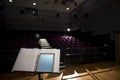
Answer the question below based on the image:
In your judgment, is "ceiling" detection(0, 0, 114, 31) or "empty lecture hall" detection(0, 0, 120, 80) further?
"ceiling" detection(0, 0, 114, 31)

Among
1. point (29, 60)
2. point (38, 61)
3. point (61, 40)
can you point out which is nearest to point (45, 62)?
point (38, 61)

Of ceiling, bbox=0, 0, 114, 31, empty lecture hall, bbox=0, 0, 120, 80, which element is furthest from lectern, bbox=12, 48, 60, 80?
ceiling, bbox=0, 0, 114, 31

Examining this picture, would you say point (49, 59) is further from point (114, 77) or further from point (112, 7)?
point (112, 7)

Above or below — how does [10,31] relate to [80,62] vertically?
above

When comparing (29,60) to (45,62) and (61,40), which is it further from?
(61,40)

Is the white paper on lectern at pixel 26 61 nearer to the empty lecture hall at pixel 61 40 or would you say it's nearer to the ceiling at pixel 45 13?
the empty lecture hall at pixel 61 40

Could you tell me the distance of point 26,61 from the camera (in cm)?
154

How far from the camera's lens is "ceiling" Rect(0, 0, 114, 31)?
6.91 meters

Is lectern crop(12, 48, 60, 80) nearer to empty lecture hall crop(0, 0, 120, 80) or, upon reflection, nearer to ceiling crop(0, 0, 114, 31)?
empty lecture hall crop(0, 0, 120, 80)

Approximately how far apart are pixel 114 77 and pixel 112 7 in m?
3.90

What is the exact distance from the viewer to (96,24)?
21.0ft

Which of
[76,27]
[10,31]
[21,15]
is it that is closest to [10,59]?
[10,31]

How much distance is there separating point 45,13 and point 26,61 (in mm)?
7247

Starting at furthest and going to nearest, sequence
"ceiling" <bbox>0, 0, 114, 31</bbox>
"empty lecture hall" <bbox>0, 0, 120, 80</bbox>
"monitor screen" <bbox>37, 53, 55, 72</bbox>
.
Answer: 1. "ceiling" <bbox>0, 0, 114, 31</bbox>
2. "empty lecture hall" <bbox>0, 0, 120, 80</bbox>
3. "monitor screen" <bbox>37, 53, 55, 72</bbox>
